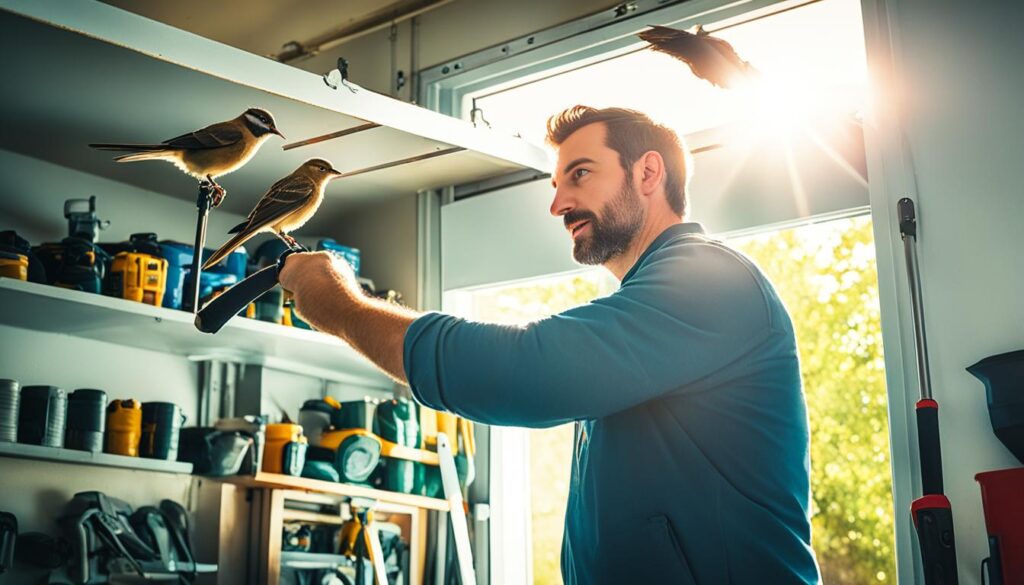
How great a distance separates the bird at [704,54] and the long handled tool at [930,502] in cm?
80

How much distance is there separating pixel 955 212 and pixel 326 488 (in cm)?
200

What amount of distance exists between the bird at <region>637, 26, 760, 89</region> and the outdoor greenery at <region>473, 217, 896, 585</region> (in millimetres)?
7180

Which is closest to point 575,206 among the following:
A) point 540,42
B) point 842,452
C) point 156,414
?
point 156,414

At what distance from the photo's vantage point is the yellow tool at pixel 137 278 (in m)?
2.94

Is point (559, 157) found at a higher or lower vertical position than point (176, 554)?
higher

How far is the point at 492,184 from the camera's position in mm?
3828

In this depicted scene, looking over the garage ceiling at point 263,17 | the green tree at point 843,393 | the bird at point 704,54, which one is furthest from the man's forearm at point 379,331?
the green tree at point 843,393

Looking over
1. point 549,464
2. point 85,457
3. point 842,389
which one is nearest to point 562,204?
point 85,457

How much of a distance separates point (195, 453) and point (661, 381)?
2287 mm

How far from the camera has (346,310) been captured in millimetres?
1251

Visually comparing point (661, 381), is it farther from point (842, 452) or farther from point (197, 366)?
point (842, 452)

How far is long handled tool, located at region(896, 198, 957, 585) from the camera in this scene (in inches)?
88.7

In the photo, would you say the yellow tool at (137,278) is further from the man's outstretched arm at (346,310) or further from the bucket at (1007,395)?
the bucket at (1007,395)

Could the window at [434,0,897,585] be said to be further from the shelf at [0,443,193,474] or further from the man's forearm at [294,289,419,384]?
the shelf at [0,443,193,474]
